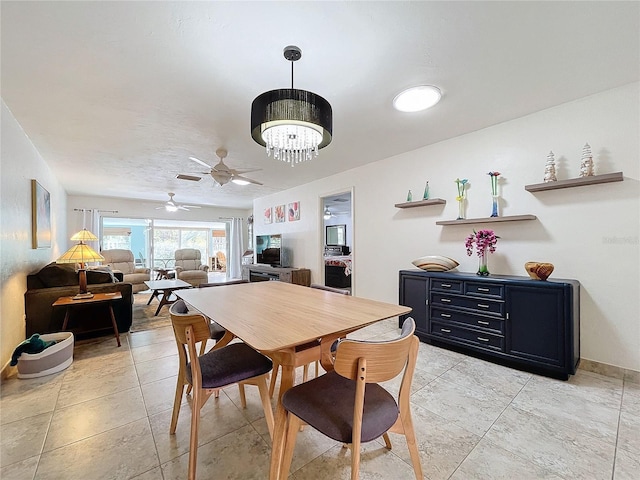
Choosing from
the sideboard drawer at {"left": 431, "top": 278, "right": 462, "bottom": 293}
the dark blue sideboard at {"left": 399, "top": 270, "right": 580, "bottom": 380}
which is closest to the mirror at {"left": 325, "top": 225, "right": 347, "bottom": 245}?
the dark blue sideboard at {"left": 399, "top": 270, "right": 580, "bottom": 380}

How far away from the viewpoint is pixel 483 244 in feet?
8.61

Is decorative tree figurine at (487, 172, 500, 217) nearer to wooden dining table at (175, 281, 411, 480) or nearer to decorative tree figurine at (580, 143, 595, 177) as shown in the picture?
decorative tree figurine at (580, 143, 595, 177)

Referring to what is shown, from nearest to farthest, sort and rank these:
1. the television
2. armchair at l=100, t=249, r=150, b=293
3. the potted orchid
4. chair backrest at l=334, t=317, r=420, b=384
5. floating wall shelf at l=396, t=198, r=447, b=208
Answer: chair backrest at l=334, t=317, r=420, b=384 < the potted orchid < floating wall shelf at l=396, t=198, r=447, b=208 < the television < armchair at l=100, t=249, r=150, b=293

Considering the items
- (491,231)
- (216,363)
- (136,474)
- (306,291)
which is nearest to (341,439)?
(216,363)

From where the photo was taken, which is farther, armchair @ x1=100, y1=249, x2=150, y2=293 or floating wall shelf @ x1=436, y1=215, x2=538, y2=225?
armchair @ x1=100, y1=249, x2=150, y2=293

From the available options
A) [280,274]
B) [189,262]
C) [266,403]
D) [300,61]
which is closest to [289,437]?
[266,403]

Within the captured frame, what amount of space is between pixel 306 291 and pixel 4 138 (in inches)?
114

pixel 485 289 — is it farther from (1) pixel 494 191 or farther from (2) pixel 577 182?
(2) pixel 577 182

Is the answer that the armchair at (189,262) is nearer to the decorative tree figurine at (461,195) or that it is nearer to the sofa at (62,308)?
the sofa at (62,308)

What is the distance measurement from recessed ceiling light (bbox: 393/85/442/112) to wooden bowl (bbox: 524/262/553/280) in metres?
1.66

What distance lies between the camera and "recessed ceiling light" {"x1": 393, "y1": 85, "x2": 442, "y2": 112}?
2096 millimetres

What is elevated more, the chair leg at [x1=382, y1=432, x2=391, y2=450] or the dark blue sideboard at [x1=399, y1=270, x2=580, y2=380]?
the dark blue sideboard at [x1=399, y1=270, x2=580, y2=380]

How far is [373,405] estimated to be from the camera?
113cm

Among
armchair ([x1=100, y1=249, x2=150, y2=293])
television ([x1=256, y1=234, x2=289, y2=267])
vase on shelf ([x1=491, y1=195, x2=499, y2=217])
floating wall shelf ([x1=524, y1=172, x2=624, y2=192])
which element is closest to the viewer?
floating wall shelf ([x1=524, y1=172, x2=624, y2=192])
